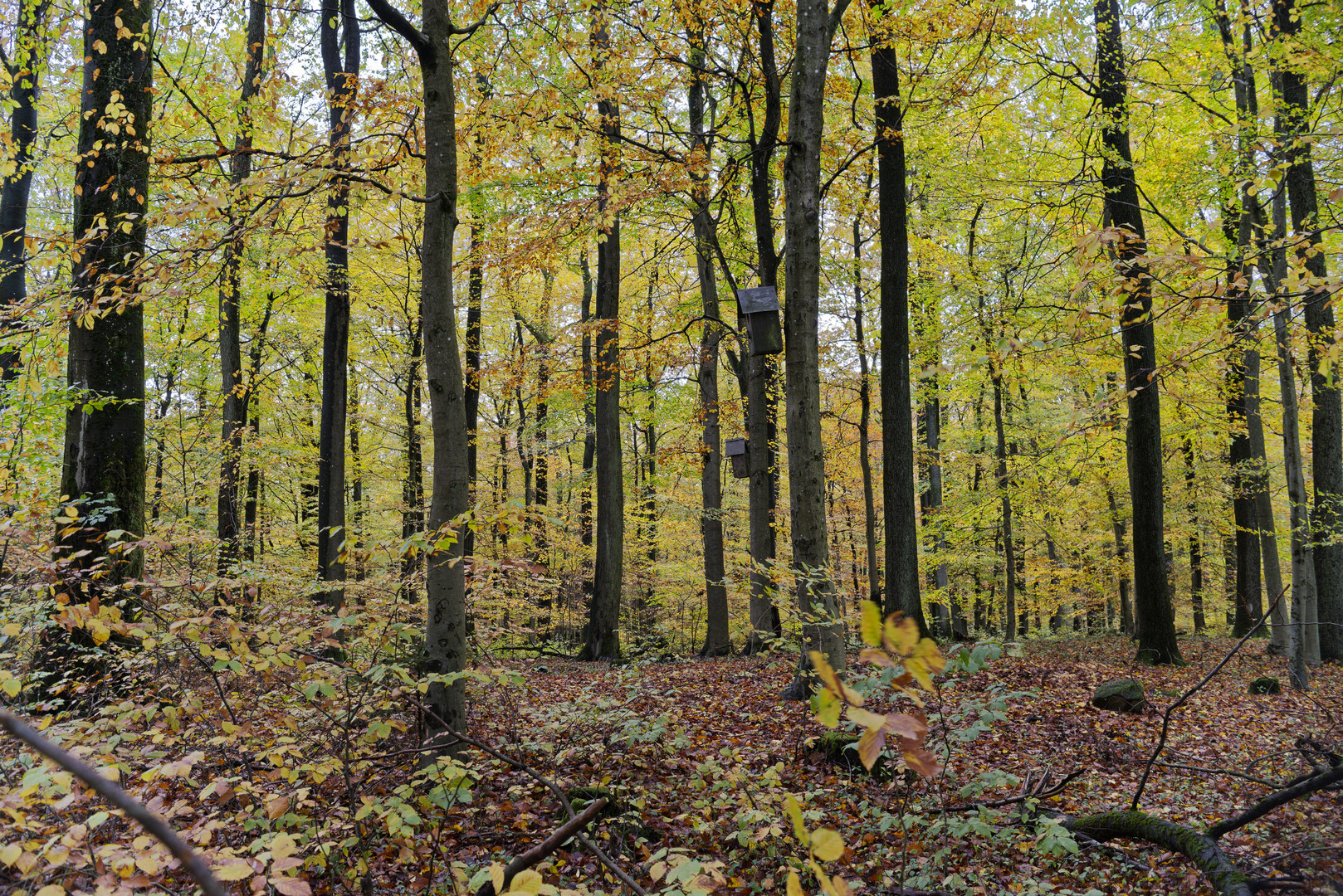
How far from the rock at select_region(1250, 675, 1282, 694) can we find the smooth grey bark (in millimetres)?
8872

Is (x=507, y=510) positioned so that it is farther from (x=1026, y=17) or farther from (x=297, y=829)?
(x=1026, y=17)

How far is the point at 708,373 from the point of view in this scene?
43.0 feet

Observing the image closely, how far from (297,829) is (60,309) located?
4.25 metres

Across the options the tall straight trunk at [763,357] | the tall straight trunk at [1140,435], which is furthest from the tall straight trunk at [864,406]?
the tall straight trunk at [1140,435]

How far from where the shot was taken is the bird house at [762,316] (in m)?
7.00

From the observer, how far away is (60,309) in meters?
5.04

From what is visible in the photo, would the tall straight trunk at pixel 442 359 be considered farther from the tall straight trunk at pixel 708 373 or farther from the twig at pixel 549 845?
the tall straight trunk at pixel 708 373

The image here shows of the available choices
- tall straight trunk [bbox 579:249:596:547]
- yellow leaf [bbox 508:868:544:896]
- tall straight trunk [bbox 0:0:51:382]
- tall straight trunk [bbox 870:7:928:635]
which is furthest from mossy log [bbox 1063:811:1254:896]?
tall straight trunk [bbox 579:249:596:547]

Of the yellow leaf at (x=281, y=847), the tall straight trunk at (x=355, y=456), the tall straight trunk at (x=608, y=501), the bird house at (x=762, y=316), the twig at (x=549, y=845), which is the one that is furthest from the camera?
the tall straight trunk at (x=355, y=456)

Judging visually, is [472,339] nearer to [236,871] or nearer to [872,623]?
[236,871]

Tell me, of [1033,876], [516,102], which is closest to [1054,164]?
[516,102]

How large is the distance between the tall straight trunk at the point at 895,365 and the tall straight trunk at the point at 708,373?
2.37 m

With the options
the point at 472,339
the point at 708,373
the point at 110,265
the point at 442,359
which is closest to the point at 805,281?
the point at 442,359

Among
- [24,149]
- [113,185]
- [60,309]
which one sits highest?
[24,149]
